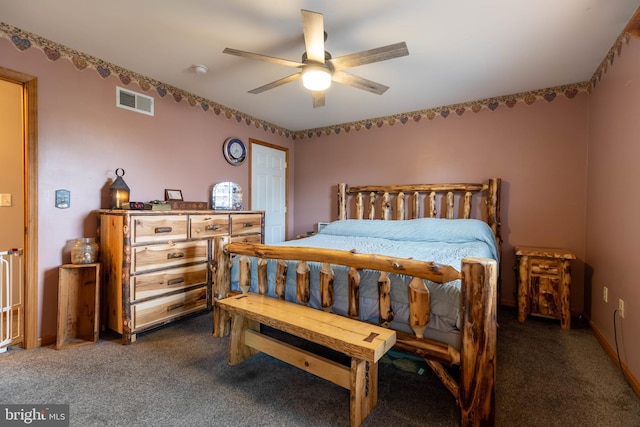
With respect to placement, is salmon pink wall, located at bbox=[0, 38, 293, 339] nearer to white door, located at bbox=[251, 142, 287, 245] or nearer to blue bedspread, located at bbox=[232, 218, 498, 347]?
white door, located at bbox=[251, 142, 287, 245]

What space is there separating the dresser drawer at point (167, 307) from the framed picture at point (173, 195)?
3.34ft

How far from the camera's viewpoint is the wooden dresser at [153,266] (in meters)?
2.27

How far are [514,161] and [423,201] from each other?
1.06 m

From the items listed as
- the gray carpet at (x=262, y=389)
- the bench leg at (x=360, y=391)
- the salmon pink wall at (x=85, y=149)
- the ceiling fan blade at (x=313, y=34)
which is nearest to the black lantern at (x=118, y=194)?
the salmon pink wall at (x=85, y=149)

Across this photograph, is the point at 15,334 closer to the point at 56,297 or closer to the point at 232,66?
the point at 56,297

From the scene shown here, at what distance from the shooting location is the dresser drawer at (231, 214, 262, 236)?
3.15 metres

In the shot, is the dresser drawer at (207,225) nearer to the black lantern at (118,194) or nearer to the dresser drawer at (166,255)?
the dresser drawer at (166,255)

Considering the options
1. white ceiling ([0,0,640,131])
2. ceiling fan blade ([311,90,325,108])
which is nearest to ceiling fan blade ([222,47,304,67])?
white ceiling ([0,0,640,131])

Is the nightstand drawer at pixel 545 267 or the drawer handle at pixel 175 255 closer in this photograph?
the drawer handle at pixel 175 255

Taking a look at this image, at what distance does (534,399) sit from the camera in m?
1.64

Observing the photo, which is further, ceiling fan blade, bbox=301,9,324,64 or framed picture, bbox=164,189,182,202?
framed picture, bbox=164,189,182,202

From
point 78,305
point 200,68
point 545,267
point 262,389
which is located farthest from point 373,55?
point 78,305

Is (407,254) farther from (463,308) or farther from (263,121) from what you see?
(263,121)

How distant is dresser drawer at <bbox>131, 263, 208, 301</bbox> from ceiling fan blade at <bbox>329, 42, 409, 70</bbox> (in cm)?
218
